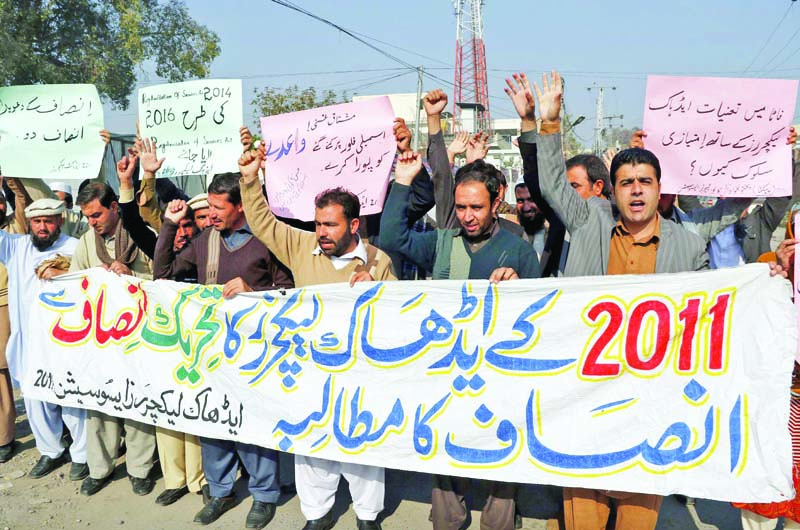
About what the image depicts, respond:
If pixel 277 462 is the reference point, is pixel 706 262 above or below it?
above

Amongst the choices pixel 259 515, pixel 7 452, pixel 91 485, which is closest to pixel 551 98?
pixel 259 515

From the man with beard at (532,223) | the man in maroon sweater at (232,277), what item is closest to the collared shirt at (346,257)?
the man in maroon sweater at (232,277)

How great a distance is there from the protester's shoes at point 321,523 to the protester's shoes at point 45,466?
6.71ft

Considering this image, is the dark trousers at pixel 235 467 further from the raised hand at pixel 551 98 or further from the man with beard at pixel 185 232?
the raised hand at pixel 551 98

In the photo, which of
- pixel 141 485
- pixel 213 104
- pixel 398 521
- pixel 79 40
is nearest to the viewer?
pixel 398 521

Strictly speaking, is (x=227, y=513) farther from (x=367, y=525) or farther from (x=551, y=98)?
(x=551, y=98)

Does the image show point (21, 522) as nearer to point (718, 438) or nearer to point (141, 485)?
point (141, 485)

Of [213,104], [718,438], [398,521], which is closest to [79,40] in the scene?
[213,104]

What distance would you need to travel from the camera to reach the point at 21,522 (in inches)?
157

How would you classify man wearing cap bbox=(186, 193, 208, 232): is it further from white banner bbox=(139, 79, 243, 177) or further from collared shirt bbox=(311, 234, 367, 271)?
collared shirt bbox=(311, 234, 367, 271)

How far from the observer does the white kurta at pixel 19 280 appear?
4.76 m

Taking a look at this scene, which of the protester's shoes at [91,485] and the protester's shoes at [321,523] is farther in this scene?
the protester's shoes at [91,485]

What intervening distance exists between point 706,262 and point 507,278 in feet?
3.06

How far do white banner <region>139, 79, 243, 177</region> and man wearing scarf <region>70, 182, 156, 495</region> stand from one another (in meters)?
0.47
